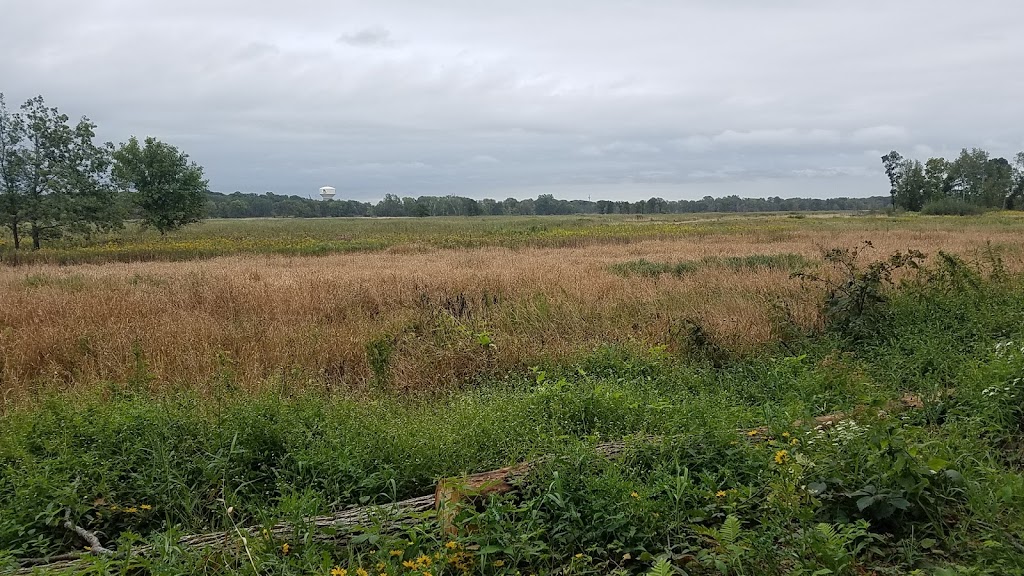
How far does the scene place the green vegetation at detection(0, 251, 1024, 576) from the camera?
303 centimetres

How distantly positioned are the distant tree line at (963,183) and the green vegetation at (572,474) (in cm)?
9183

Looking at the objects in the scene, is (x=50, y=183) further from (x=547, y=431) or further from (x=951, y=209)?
(x=951, y=209)

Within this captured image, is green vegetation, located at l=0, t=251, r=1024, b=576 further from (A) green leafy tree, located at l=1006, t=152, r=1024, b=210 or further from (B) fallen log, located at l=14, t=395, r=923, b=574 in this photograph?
(A) green leafy tree, located at l=1006, t=152, r=1024, b=210

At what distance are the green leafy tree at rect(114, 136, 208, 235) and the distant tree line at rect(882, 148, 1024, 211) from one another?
88.6 metres

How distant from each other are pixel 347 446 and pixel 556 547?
1774 mm

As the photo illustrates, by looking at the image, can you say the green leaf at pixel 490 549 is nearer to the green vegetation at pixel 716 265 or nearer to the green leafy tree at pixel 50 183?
the green vegetation at pixel 716 265

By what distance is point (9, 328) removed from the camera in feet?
26.9

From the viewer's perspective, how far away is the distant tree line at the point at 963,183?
80125mm

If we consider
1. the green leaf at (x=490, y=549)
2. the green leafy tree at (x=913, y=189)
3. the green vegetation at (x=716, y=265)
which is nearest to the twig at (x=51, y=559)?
the green leaf at (x=490, y=549)

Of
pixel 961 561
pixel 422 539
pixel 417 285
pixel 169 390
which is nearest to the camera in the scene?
pixel 961 561

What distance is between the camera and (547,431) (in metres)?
4.75

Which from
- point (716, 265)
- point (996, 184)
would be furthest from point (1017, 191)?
point (716, 265)

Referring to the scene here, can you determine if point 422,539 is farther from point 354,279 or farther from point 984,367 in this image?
point 354,279

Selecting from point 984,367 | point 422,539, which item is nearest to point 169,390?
point 422,539
